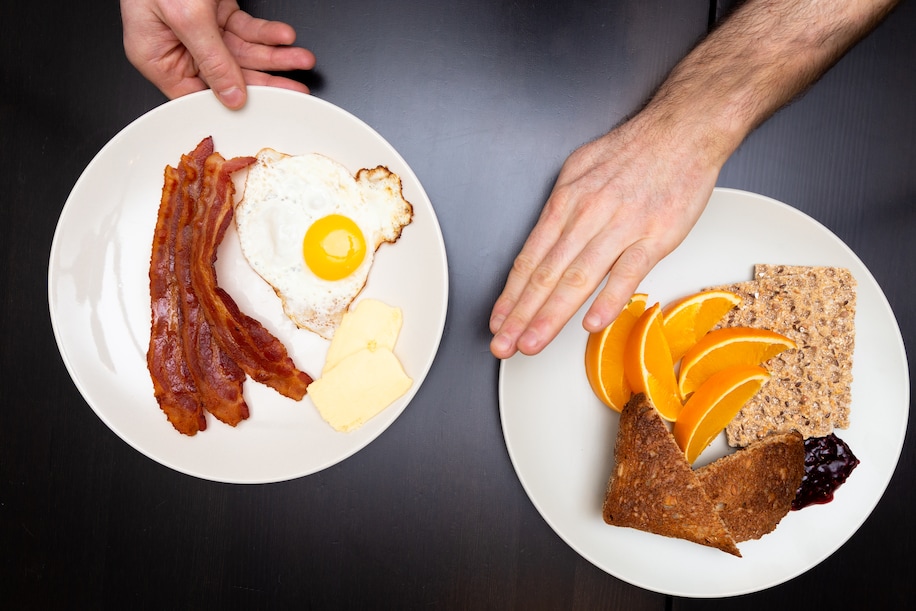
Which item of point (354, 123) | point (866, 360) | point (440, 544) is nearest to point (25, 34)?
point (354, 123)

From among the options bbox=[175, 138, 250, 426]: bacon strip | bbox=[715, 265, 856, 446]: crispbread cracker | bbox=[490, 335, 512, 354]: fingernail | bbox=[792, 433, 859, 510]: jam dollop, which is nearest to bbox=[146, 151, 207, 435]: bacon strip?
bbox=[175, 138, 250, 426]: bacon strip

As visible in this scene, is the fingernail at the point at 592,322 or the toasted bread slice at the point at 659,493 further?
the toasted bread slice at the point at 659,493

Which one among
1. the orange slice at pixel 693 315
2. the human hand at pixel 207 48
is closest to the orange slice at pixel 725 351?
the orange slice at pixel 693 315

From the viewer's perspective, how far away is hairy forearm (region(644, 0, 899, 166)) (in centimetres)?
157

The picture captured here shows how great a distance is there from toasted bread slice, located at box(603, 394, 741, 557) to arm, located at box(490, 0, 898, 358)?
35cm

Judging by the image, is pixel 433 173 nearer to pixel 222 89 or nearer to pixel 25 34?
pixel 222 89

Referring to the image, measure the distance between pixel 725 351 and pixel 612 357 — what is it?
0.28m

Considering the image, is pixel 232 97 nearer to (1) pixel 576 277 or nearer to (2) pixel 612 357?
(1) pixel 576 277

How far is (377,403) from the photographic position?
156cm

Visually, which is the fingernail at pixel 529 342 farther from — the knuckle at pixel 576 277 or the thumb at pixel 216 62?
the thumb at pixel 216 62

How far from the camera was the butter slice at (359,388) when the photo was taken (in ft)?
5.13

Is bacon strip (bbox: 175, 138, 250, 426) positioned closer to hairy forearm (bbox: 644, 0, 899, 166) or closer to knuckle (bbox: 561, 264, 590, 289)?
knuckle (bbox: 561, 264, 590, 289)

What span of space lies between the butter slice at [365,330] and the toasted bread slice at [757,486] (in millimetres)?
873

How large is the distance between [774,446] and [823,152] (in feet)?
2.71
